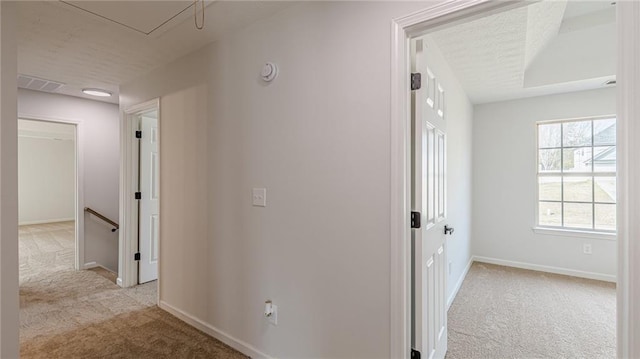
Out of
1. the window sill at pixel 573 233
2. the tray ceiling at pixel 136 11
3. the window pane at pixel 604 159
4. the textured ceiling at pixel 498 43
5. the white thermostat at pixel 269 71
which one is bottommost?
the window sill at pixel 573 233

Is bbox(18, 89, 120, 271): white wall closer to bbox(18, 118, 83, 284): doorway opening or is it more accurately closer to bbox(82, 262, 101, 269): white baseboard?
bbox(82, 262, 101, 269): white baseboard

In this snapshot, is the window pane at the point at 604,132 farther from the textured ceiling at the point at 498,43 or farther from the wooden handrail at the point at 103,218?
the wooden handrail at the point at 103,218

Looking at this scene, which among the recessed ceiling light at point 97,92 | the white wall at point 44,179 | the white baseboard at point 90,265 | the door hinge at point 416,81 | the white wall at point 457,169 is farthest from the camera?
the white wall at point 44,179

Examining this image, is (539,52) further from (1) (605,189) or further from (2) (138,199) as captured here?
(2) (138,199)

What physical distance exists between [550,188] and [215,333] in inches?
180

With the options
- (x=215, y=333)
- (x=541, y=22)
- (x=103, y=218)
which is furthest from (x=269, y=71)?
(x=103, y=218)

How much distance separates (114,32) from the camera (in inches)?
83.1

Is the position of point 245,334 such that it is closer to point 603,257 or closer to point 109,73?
point 109,73

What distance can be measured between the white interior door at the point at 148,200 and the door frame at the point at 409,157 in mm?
3062

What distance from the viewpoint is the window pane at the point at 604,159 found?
3.63 m

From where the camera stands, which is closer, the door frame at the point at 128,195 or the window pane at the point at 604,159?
the door frame at the point at 128,195

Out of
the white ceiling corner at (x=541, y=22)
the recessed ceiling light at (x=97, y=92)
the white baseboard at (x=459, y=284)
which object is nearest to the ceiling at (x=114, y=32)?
the recessed ceiling light at (x=97, y=92)

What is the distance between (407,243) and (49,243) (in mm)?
7226

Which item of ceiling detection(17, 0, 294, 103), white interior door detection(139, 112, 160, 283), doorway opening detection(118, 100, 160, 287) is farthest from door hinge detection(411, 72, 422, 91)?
white interior door detection(139, 112, 160, 283)
